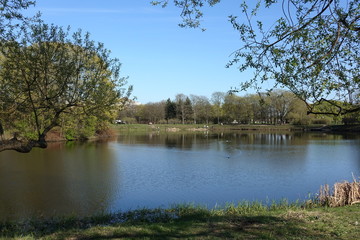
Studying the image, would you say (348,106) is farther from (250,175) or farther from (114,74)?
(250,175)

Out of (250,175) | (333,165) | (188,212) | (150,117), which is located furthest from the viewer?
(150,117)

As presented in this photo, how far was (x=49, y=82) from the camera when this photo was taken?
8.06 meters

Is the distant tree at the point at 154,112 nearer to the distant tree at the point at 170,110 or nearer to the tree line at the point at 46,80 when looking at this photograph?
the distant tree at the point at 170,110

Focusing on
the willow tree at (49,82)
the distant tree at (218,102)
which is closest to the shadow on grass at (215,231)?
the willow tree at (49,82)

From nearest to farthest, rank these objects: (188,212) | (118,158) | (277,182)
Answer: (188,212) → (277,182) → (118,158)

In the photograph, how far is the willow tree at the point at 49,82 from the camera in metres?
7.81

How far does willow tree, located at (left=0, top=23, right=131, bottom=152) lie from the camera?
781 cm

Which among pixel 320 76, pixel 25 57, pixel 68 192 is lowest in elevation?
pixel 68 192

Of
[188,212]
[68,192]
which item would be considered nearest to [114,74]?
[188,212]

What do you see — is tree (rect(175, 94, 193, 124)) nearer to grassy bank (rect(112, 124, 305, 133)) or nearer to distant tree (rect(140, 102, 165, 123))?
distant tree (rect(140, 102, 165, 123))

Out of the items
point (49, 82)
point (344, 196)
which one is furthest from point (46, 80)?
point (344, 196)

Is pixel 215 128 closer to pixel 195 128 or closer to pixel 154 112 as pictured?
pixel 195 128

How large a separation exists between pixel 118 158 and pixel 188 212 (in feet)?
62.1

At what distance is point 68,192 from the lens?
50.4ft
